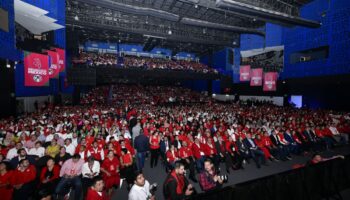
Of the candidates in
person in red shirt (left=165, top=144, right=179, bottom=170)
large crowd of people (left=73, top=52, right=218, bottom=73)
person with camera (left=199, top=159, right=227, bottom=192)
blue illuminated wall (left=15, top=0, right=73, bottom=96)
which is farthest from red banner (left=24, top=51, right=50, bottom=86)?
large crowd of people (left=73, top=52, right=218, bottom=73)

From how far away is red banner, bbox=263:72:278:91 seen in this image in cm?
2206

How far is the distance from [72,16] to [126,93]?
12.7 metres

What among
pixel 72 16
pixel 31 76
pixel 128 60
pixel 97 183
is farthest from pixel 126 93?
pixel 97 183

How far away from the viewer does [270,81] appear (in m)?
22.4

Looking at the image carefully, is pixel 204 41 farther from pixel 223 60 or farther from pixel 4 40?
pixel 4 40

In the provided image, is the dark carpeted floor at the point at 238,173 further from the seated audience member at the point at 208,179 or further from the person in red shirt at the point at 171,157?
the seated audience member at the point at 208,179

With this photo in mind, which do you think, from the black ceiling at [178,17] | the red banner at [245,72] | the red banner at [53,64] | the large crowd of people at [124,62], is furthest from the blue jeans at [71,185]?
the red banner at [245,72]

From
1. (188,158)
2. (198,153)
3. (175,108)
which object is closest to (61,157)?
(188,158)

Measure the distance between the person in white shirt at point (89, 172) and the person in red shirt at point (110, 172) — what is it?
19cm

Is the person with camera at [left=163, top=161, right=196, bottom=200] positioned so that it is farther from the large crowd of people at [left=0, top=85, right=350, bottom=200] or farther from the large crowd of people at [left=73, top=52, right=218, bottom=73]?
the large crowd of people at [left=73, top=52, right=218, bottom=73]

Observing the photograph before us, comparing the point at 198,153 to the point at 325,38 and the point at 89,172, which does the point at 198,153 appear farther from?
the point at 325,38

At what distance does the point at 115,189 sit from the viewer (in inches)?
228

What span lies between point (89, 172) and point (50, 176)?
0.93 metres

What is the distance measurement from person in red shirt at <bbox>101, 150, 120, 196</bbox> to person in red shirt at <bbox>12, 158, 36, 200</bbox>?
63.4 inches
